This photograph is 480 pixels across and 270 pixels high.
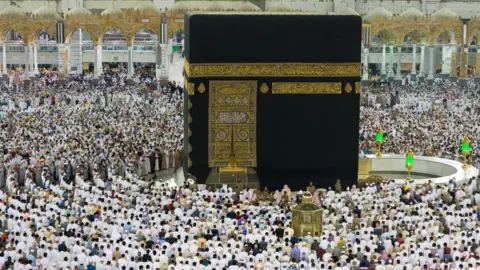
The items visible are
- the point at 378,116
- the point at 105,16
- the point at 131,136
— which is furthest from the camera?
the point at 105,16

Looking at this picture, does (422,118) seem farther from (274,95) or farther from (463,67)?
(463,67)

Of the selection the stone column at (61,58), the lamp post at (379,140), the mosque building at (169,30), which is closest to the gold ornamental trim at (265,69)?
the lamp post at (379,140)

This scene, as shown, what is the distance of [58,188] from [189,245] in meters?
4.73

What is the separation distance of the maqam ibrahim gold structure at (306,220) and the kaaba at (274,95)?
411 centimetres

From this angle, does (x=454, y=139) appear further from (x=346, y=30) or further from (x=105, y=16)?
(x=105, y=16)

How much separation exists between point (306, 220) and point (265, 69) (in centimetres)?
472

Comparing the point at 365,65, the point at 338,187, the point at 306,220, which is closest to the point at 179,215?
the point at 306,220

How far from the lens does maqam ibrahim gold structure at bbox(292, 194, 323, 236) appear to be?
13.8m

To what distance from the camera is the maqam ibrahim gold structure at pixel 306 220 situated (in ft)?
45.1

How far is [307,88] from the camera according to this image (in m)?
17.8

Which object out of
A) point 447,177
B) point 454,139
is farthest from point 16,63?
point 447,177

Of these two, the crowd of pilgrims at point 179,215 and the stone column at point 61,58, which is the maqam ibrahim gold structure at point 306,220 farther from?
the stone column at point 61,58

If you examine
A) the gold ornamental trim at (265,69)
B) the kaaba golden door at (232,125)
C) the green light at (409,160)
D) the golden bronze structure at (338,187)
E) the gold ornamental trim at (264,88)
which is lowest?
the golden bronze structure at (338,187)

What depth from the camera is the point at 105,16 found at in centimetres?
3525
